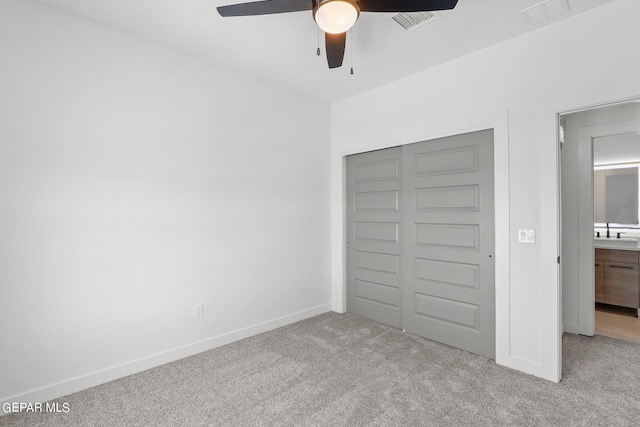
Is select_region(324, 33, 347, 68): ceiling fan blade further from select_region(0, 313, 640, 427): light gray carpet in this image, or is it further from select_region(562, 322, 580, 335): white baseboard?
select_region(562, 322, 580, 335): white baseboard

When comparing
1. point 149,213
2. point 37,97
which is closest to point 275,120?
point 149,213

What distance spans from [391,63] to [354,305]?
2.86 meters

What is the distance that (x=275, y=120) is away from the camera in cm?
360

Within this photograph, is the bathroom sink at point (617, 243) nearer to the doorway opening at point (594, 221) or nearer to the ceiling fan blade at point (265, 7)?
the doorway opening at point (594, 221)

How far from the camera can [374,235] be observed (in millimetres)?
3820

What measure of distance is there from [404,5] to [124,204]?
247 centimetres

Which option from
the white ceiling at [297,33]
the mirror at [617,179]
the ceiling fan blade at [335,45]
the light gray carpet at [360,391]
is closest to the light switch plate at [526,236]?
the light gray carpet at [360,391]

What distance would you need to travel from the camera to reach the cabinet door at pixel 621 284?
3.83m

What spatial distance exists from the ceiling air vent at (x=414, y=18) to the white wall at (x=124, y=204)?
Answer: 5.48 ft

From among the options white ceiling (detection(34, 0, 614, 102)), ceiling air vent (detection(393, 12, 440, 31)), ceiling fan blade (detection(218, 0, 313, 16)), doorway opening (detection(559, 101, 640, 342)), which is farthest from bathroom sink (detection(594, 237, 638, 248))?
ceiling fan blade (detection(218, 0, 313, 16))

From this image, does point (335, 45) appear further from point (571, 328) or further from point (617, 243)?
point (617, 243)

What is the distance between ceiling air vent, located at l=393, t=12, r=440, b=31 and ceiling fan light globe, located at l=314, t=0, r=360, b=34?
89 cm

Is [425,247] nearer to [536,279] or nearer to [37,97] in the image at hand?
[536,279]

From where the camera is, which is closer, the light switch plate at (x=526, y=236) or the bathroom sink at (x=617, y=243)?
the light switch plate at (x=526, y=236)
